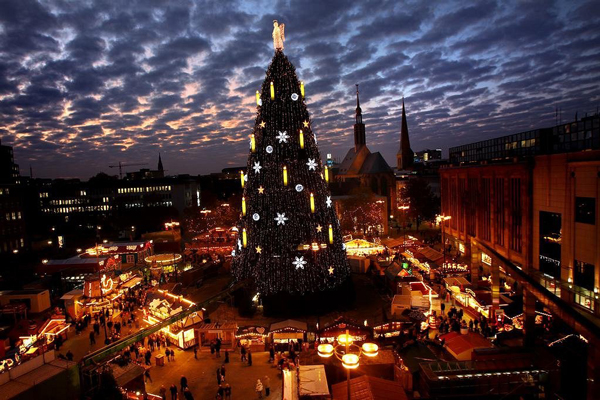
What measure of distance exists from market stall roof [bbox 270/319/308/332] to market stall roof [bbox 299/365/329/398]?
183 inches

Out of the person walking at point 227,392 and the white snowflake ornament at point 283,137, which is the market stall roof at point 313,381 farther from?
the white snowflake ornament at point 283,137

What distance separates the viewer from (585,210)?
2089 centimetres

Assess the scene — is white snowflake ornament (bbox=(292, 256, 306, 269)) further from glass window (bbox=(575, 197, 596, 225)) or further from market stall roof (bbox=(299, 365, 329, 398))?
glass window (bbox=(575, 197, 596, 225))

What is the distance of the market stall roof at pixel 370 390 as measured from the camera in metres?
11.2

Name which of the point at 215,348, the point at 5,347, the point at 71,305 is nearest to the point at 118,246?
the point at 71,305

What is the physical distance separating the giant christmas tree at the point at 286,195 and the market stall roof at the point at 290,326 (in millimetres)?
1952

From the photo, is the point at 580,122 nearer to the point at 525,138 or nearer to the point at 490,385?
the point at 525,138

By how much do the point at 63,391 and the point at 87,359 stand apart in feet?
3.28

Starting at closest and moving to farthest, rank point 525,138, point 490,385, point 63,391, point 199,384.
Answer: point 63,391, point 490,385, point 199,384, point 525,138

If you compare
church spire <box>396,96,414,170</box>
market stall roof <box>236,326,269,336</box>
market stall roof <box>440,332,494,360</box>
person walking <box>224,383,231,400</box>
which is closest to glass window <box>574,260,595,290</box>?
market stall roof <box>440,332,494,360</box>

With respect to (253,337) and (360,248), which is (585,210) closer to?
(360,248)

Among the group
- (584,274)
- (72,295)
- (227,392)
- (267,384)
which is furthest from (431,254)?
(72,295)

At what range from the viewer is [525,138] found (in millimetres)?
32688

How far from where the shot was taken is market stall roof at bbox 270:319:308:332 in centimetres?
1839
